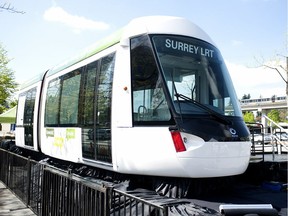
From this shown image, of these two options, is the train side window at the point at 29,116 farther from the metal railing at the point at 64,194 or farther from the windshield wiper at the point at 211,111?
the windshield wiper at the point at 211,111

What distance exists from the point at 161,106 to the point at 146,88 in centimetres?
43

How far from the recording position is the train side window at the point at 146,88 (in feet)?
16.3

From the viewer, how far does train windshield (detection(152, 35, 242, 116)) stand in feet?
16.8

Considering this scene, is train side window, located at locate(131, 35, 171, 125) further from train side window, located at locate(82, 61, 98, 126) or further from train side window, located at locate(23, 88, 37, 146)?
train side window, located at locate(23, 88, 37, 146)

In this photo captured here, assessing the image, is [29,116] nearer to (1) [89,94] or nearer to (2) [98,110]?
(1) [89,94]

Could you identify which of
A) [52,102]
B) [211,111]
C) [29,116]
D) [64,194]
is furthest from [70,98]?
[29,116]

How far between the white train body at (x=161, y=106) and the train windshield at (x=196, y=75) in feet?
0.06

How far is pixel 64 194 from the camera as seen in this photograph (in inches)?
204

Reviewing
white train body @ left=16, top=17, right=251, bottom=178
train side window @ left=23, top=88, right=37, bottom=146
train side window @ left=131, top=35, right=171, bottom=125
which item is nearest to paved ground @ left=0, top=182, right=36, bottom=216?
white train body @ left=16, top=17, right=251, bottom=178

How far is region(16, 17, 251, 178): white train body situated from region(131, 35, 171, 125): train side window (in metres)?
0.02

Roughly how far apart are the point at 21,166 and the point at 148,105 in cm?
473

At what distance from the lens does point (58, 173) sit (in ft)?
17.8

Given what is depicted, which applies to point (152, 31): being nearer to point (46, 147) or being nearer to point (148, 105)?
point (148, 105)

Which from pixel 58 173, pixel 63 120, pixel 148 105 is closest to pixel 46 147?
pixel 63 120
